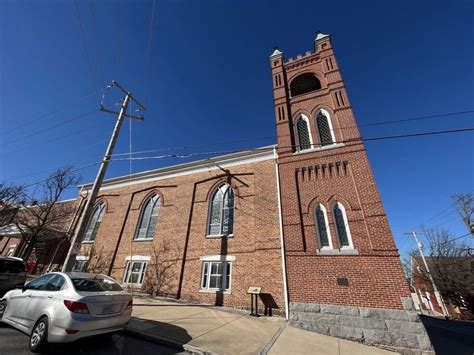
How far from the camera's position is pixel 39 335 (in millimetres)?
4582

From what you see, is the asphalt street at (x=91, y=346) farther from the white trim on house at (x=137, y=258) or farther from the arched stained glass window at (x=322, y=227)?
the white trim on house at (x=137, y=258)

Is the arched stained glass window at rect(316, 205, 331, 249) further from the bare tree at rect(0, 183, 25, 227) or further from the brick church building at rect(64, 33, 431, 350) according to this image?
the bare tree at rect(0, 183, 25, 227)

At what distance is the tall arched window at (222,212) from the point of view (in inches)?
505

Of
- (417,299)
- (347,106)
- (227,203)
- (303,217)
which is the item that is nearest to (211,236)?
(227,203)

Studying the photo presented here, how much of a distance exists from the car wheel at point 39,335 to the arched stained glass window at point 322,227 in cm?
893

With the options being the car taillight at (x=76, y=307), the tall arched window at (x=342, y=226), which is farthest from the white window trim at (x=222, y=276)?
the car taillight at (x=76, y=307)

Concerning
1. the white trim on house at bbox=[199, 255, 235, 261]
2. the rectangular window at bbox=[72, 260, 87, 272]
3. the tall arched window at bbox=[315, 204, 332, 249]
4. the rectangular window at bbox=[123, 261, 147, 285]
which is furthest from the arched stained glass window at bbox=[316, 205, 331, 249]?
the rectangular window at bbox=[72, 260, 87, 272]

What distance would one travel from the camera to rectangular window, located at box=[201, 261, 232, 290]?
1115cm

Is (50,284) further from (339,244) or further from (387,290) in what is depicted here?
(387,290)

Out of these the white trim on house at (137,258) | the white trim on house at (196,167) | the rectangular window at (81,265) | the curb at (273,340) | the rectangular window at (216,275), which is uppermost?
the white trim on house at (196,167)

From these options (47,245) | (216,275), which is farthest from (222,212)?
(47,245)

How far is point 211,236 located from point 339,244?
672 centimetres

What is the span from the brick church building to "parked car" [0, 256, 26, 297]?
5410 millimetres

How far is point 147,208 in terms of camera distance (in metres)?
16.3
